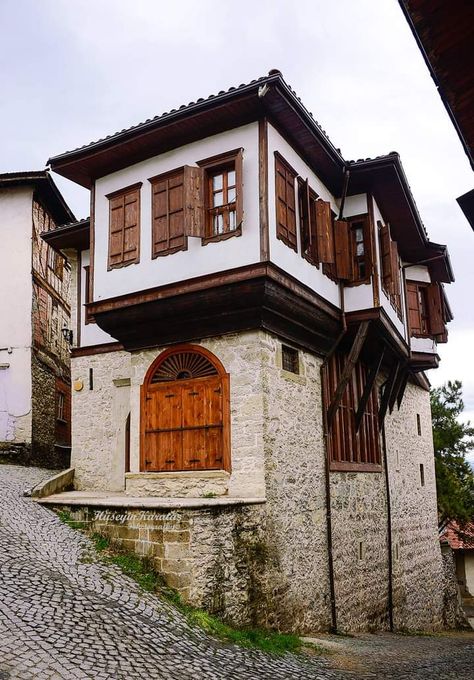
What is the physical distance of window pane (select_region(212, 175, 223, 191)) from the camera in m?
10.8

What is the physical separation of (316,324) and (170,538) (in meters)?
4.71

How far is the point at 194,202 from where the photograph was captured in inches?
412

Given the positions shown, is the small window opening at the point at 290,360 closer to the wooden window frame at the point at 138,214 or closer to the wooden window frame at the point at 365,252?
the wooden window frame at the point at 365,252

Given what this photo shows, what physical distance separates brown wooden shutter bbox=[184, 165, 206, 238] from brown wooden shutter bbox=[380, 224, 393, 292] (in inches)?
162

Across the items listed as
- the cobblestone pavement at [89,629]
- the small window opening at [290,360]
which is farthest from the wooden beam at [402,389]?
the cobblestone pavement at [89,629]

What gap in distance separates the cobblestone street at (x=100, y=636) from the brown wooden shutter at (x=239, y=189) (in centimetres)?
517

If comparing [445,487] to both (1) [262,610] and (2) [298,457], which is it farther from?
(1) [262,610]

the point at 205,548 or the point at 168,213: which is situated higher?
the point at 168,213

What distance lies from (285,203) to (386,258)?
124 inches

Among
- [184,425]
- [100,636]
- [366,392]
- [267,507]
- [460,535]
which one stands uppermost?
[366,392]

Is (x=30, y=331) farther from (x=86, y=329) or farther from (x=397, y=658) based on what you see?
(x=397, y=658)

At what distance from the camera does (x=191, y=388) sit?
36.1 feet

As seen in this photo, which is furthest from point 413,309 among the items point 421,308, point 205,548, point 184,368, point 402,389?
point 205,548

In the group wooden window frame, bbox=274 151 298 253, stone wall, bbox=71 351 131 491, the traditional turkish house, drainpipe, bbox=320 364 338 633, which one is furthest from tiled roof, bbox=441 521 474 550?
wooden window frame, bbox=274 151 298 253
